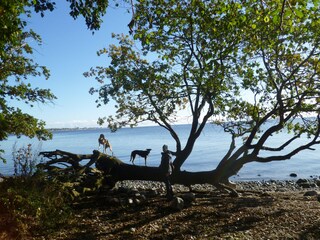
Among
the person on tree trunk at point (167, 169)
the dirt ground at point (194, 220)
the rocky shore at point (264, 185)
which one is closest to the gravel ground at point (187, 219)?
the dirt ground at point (194, 220)

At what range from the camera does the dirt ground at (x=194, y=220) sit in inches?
323

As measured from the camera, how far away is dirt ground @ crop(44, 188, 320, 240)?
8.21 meters

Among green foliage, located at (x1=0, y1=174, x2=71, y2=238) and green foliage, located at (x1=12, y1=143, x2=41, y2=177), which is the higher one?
green foliage, located at (x1=12, y1=143, x2=41, y2=177)

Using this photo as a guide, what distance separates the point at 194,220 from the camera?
9.30 m

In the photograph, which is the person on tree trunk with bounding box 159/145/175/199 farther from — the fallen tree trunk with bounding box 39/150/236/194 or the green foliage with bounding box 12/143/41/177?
the green foliage with bounding box 12/143/41/177

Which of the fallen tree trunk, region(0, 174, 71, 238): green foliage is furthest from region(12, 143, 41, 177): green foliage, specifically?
the fallen tree trunk

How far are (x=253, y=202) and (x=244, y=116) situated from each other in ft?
15.4

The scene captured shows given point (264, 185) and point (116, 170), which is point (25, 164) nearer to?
point (116, 170)

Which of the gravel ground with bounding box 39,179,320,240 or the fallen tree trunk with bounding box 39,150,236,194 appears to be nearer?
the gravel ground with bounding box 39,179,320,240

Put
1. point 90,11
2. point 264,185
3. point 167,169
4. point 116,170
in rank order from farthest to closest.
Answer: point 264,185 → point 116,170 → point 167,169 → point 90,11

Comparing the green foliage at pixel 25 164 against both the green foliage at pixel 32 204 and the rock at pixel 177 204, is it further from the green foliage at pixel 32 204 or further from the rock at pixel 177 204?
the rock at pixel 177 204

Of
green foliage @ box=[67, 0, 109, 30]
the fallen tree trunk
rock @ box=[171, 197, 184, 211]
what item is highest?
green foliage @ box=[67, 0, 109, 30]

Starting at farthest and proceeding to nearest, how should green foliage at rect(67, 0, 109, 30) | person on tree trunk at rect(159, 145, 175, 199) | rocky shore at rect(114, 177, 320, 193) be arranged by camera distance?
rocky shore at rect(114, 177, 320, 193) < person on tree trunk at rect(159, 145, 175, 199) < green foliage at rect(67, 0, 109, 30)

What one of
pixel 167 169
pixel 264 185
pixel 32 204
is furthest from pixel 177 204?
pixel 264 185
